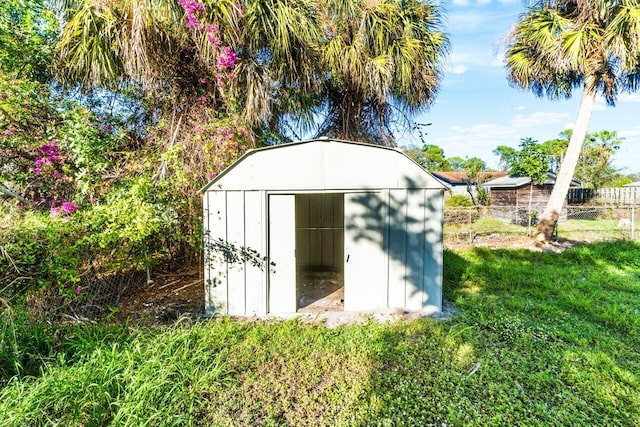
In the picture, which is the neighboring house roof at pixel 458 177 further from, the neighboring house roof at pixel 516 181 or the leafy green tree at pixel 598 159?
the leafy green tree at pixel 598 159

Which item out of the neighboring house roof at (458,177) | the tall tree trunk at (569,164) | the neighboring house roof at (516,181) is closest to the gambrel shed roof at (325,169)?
the tall tree trunk at (569,164)

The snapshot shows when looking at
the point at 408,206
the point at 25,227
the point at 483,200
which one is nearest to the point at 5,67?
the point at 25,227

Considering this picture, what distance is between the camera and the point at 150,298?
4402mm

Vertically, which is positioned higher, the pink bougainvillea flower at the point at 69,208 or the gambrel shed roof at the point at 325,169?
the gambrel shed roof at the point at 325,169

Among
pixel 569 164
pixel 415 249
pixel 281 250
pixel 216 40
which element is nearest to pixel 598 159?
pixel 569 164

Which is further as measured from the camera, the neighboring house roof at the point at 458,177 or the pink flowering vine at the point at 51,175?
the neighboring house roof at the point at 458,177

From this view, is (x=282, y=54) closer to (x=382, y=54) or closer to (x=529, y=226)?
(x=382, y=54)

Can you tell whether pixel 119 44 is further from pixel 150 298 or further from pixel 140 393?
pixel 140 393

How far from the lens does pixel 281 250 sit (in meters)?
3.79

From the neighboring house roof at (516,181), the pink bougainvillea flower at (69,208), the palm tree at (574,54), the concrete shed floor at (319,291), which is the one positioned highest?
the palm tree at (574,54)

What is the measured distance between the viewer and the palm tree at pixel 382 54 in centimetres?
536

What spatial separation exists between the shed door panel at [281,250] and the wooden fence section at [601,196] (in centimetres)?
1840

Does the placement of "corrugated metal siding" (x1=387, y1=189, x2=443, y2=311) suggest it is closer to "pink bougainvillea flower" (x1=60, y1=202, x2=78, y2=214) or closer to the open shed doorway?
the open shed doorway

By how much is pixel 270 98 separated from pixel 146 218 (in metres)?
2.78
